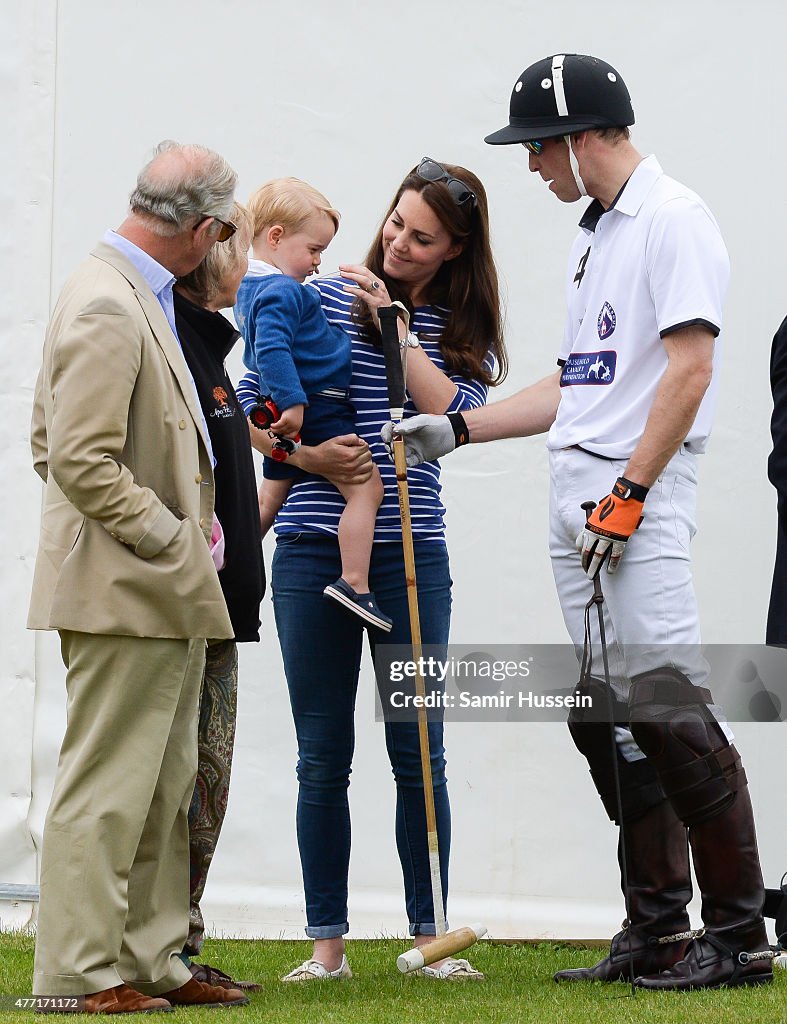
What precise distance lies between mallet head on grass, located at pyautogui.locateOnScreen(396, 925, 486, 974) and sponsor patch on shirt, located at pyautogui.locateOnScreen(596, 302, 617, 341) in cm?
115

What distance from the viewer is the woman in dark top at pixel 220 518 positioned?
106 inches

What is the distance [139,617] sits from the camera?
2.39 metres

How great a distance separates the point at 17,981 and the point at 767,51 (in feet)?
8.84

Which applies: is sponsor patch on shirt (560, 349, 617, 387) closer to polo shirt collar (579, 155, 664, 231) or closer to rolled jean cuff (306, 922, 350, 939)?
polo shirt collar (579, 155, 664, 231)

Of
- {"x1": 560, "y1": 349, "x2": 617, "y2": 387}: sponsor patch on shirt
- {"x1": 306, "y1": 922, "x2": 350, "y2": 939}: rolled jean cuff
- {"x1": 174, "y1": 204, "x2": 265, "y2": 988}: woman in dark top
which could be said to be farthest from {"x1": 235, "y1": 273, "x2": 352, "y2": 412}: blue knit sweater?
{"x1": 306, "y1": 922, "x2": 350, "y2": 939}: rolled jean cuff

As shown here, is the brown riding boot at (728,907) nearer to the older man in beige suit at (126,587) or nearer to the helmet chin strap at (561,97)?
the older man in beige suit at (126,587)

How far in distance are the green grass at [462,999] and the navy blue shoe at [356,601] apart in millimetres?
705

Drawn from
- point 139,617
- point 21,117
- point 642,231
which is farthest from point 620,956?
point 21,117

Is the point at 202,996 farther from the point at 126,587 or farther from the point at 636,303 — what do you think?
the point at 636,303

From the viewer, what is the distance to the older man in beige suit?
2352 millimetres

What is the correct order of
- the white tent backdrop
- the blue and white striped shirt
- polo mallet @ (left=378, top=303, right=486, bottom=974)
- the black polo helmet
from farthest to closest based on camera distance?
the white tent backdrop
the blue and white striped shirt
polo mallet @ (left=378, top=303, right=486, bottom=974)
the black polo helmet

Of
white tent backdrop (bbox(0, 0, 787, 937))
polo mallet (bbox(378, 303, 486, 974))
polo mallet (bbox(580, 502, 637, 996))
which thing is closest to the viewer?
polo mallet (bbox(580, 502, 637, 996))

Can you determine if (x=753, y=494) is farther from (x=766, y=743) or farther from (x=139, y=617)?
(x=139, y=617)

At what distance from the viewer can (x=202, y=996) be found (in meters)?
2.57
